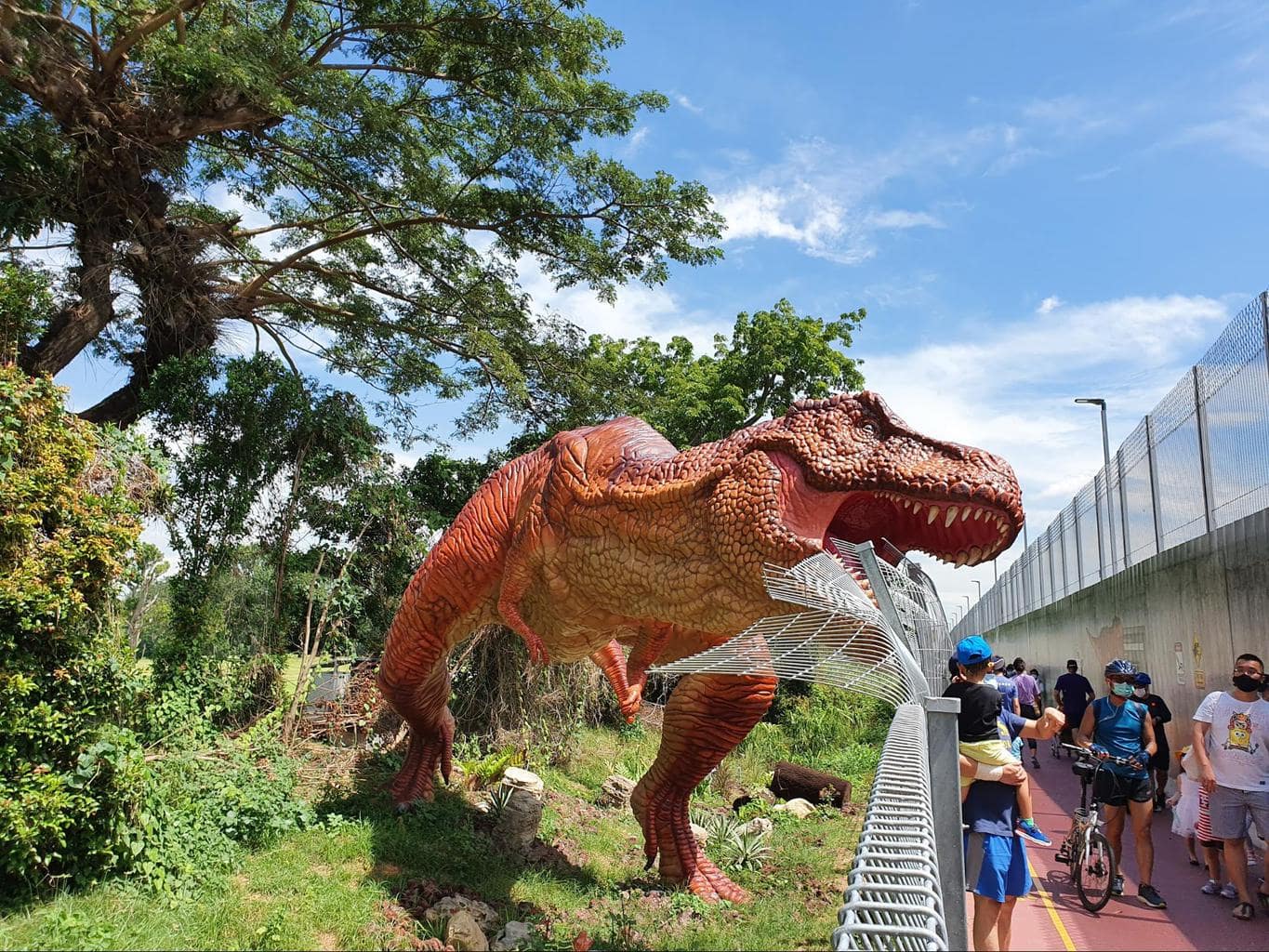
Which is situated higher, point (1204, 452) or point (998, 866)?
point (1204, 452)

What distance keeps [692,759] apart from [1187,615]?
5.23 meters

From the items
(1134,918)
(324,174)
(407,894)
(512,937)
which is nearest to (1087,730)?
(1134,918)

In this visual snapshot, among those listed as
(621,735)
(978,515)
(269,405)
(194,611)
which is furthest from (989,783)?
(621,735)

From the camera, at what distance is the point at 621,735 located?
478 inches

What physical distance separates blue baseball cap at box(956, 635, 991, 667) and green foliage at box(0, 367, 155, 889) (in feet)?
14.0

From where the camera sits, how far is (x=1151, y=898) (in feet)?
16.6

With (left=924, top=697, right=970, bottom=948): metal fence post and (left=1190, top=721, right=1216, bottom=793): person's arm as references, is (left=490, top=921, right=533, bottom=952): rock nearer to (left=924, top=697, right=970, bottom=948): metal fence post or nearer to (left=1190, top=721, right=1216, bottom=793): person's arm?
(left=924, top=697, right=970, bottom=948): metal fence post

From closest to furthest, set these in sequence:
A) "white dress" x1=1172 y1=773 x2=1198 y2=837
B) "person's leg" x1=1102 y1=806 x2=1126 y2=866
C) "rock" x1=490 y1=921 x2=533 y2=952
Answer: "rock" x1=490 y1=921 x2=533 y2=952 < "person's leg" x1=1102 y1=806 x2=1126 y2=866 < "white dress" x1=1172 y1=773 x2=1198 y2=837

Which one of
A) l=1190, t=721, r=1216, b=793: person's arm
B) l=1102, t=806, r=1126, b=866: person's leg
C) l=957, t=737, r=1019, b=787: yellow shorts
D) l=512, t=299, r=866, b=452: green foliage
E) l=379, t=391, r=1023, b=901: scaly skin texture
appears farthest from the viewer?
l=512, t=299, r=866, b=452: green foliage

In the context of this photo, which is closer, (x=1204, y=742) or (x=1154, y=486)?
(x=1204, y=742)

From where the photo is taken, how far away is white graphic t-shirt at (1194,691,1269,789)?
5.00m

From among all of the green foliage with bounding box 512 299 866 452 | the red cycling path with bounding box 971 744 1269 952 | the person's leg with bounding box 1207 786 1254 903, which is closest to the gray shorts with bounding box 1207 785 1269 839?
the person's leg with bounding box 1207 786 1254 903

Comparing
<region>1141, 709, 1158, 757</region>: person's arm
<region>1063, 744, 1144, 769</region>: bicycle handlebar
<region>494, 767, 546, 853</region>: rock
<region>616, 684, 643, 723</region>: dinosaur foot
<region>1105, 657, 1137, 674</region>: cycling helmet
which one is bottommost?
<region>494, 767, 546, 853</region>: rock

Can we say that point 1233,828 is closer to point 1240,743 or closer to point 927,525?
point 1240,743
